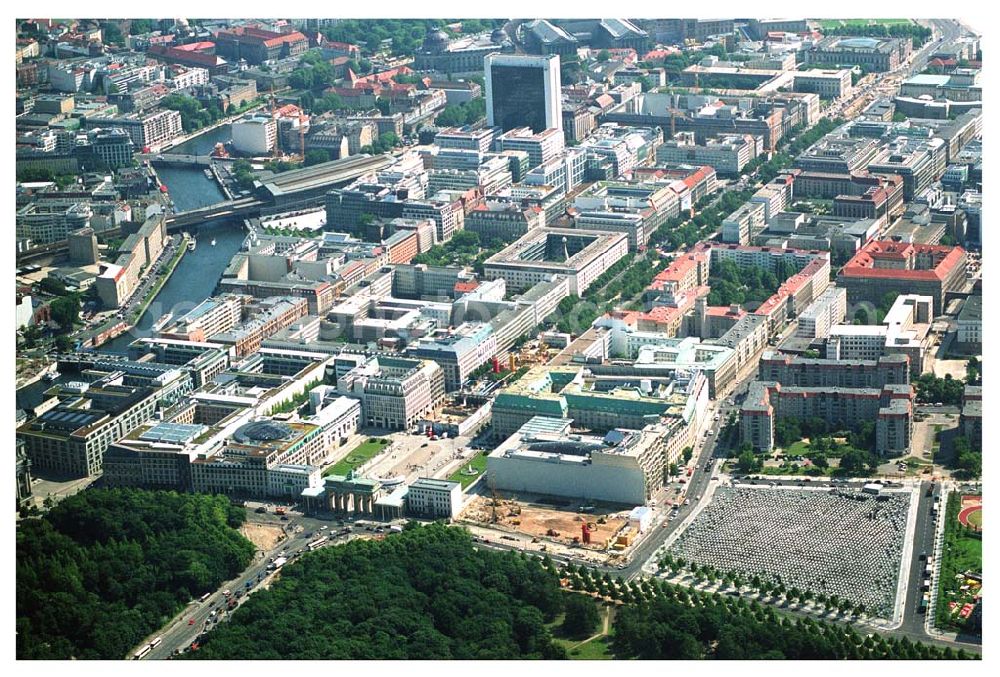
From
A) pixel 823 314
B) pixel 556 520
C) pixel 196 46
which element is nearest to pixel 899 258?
pixel 823 314

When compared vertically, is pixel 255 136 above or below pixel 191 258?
above

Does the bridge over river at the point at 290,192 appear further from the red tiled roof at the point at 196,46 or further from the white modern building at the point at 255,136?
the red tiled roof at the point at 196,46

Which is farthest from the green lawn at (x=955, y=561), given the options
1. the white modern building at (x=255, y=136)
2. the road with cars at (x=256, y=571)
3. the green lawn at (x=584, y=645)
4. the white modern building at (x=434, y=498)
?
the white modern building at (x=255, y=136)

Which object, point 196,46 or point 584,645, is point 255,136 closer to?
point 196,46

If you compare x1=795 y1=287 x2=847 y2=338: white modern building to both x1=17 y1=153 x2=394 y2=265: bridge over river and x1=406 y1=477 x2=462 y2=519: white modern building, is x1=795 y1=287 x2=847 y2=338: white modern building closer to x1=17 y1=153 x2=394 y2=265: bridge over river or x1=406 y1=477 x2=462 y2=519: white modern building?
x1=406 y1=477 x2=462 y2=519: white modern building

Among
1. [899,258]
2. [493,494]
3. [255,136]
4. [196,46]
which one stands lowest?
[493,494]

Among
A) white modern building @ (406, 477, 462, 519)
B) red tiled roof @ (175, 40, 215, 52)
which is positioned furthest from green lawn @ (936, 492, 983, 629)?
red tiled roof @ (175, 40, 215, 52)

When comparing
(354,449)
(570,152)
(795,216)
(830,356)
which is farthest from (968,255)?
(354,449)
